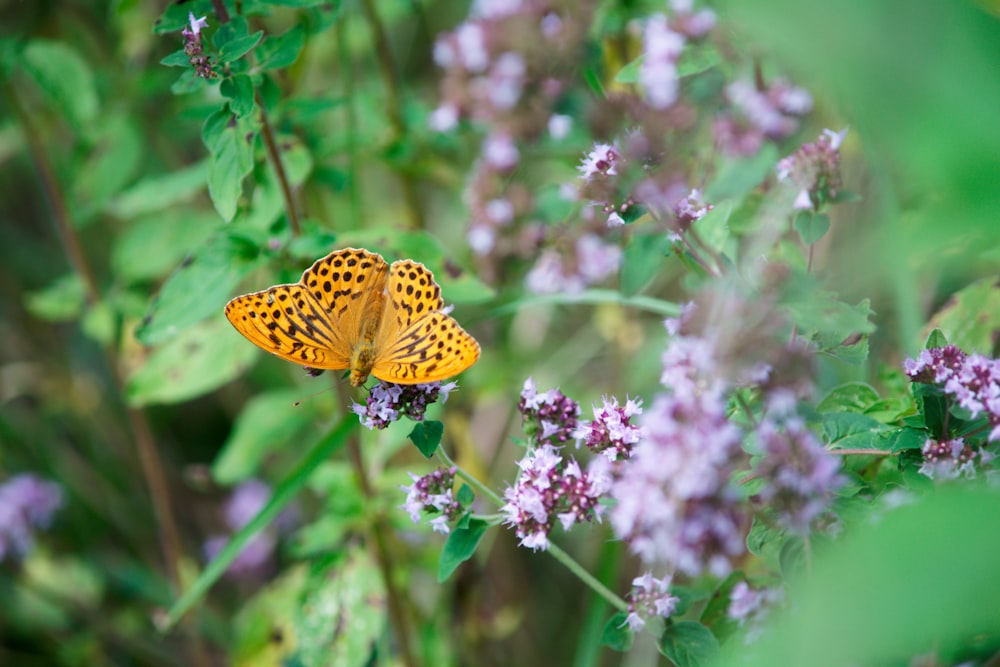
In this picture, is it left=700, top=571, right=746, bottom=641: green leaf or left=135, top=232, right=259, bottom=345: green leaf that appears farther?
left=135, top=232, right=259, bottom=345: green leaf

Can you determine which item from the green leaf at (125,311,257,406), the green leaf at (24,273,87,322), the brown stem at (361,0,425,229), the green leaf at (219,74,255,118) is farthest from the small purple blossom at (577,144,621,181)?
the green leaf at (24,273,87,322)

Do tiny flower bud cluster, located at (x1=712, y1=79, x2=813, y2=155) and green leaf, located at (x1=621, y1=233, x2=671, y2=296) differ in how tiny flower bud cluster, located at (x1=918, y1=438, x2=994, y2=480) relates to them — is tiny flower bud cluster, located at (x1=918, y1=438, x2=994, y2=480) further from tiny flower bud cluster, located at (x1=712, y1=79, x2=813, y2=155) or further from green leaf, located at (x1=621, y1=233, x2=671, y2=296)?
tiny flower bud cluster, located at (x1=712, y1=79, x2=813, y2=155)

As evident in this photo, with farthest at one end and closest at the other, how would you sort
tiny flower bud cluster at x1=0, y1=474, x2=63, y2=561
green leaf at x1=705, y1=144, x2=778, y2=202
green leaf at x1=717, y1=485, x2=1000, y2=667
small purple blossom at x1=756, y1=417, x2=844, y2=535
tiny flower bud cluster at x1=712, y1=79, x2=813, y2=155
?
1. tiny flower bud cluster at x1=0, y1=474, x2=63, y2=561
2. tiny flower bud cluster at x1=712, y1=79, x2=813, y2=155
3. green leaf at x1=705, y1=144, x2=778, y2=202
4. small purple blossom at x1=756, y1=417, x2=844, y2=535
5. green leaf at x1=717, y1=485, x2=1000, y2=667

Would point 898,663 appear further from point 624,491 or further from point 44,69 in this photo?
point 44,69

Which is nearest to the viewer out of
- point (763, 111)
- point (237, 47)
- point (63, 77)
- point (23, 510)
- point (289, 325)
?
point (237, 47)

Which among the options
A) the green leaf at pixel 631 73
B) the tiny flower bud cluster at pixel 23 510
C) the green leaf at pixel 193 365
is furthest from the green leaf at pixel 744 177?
the tiny flower bud cluster at pixel 23 510

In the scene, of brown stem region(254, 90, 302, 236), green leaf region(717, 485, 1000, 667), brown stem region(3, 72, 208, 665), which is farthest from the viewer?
brown stem region(3, 72, 208, 665)

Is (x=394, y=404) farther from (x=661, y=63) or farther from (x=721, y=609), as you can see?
(x=661, y=63)

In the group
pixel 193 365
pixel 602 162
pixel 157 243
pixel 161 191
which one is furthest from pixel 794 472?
pixel 157 243
